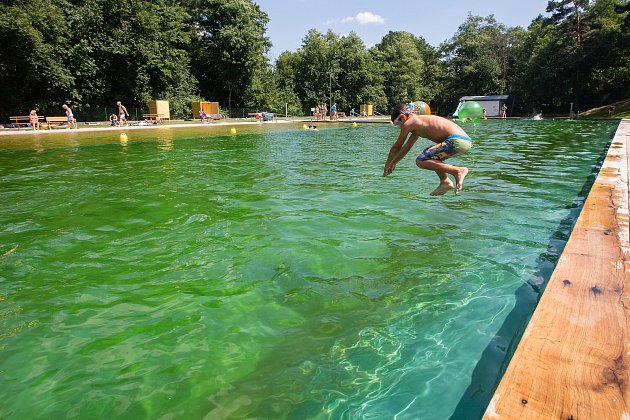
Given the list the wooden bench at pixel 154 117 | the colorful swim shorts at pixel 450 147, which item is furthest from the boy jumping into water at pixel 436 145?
the wooden bench at pixel 154 117

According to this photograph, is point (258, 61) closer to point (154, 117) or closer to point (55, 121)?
point (154, 117)

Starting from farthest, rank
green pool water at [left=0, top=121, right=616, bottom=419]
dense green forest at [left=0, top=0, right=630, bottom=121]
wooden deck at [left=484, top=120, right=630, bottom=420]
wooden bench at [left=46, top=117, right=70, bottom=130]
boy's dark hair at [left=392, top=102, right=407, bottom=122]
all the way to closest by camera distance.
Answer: dense green forest at [left=0, top=0, right=630, bottom=121] → wooden bench at [left=46, top=117, right=70, bottom=130] → boy's dark hair at [left=392, top=102, right=407, bottom=122] → green pool water at [left=0, top=121, right=616, bottom=419] → wooden deck at [left=484, top=120, right=630, bottom=420]

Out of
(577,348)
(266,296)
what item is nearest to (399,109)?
(266,296)

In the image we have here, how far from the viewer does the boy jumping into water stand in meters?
5.80

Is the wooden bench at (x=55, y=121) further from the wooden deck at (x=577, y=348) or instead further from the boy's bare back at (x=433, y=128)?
the wooden deck at (x=577, y=348)

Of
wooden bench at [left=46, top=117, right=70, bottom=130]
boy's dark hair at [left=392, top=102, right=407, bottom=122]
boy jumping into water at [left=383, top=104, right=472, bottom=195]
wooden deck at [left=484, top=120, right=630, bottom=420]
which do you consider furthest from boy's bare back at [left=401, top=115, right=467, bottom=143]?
wooden bench at [left=46, top=117, right=70, bottom=130]

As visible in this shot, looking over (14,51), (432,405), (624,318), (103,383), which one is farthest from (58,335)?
(14,51)

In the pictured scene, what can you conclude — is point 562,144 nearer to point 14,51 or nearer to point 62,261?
point 62,261

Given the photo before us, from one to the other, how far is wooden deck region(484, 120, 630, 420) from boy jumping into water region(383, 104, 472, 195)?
2279mm

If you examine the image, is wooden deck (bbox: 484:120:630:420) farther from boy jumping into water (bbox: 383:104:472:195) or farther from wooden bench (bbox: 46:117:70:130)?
wooden bench (bbox: 46:117:70:130)

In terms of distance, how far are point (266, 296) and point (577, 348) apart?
284 centimetres

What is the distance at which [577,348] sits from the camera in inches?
86.5

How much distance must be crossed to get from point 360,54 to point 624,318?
6420cm

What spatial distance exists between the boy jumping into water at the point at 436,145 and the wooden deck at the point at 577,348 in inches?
89.7
